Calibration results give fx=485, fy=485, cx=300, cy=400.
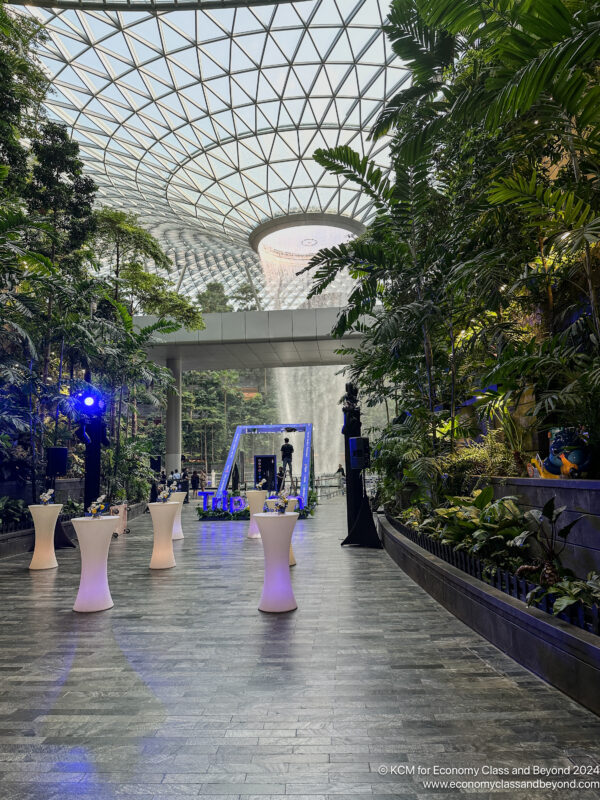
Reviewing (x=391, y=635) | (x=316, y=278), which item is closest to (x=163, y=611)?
(x=391, y=635)

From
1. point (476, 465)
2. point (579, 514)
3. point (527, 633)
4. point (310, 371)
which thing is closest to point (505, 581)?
point (527, 633)

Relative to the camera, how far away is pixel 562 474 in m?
4.93

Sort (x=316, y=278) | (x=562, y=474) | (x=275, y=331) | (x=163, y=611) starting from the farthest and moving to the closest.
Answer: (x=275, y=331) < (x=316, y=278) < (x=163, y=611) < (x=562, y=474)

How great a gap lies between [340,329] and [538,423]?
12.8 ft

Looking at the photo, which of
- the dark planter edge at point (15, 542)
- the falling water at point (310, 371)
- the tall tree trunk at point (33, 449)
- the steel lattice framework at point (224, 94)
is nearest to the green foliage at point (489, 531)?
the dark planter edge at point (15, 542)

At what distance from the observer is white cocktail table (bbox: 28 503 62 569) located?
27.0ft

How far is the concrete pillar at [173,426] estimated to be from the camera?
2669cm

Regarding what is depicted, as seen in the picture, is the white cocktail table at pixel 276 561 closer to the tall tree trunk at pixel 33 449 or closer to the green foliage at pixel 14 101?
the tall tree trunk at pixel 33 449

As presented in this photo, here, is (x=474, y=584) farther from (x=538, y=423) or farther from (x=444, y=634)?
(x=538, y=423)

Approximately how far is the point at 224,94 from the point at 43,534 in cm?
2226

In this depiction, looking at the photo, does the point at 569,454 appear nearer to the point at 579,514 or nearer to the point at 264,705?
the point at 579,514

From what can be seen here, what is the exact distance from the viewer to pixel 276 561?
18.0 ft

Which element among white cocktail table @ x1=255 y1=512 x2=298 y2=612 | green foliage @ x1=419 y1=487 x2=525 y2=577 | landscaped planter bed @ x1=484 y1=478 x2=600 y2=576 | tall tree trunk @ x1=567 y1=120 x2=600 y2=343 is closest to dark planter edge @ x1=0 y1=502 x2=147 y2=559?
white cocktail table @ x1=255 y1=512 x2=298 y2=612

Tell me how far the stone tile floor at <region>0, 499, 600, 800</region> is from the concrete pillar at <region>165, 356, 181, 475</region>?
2105cm
